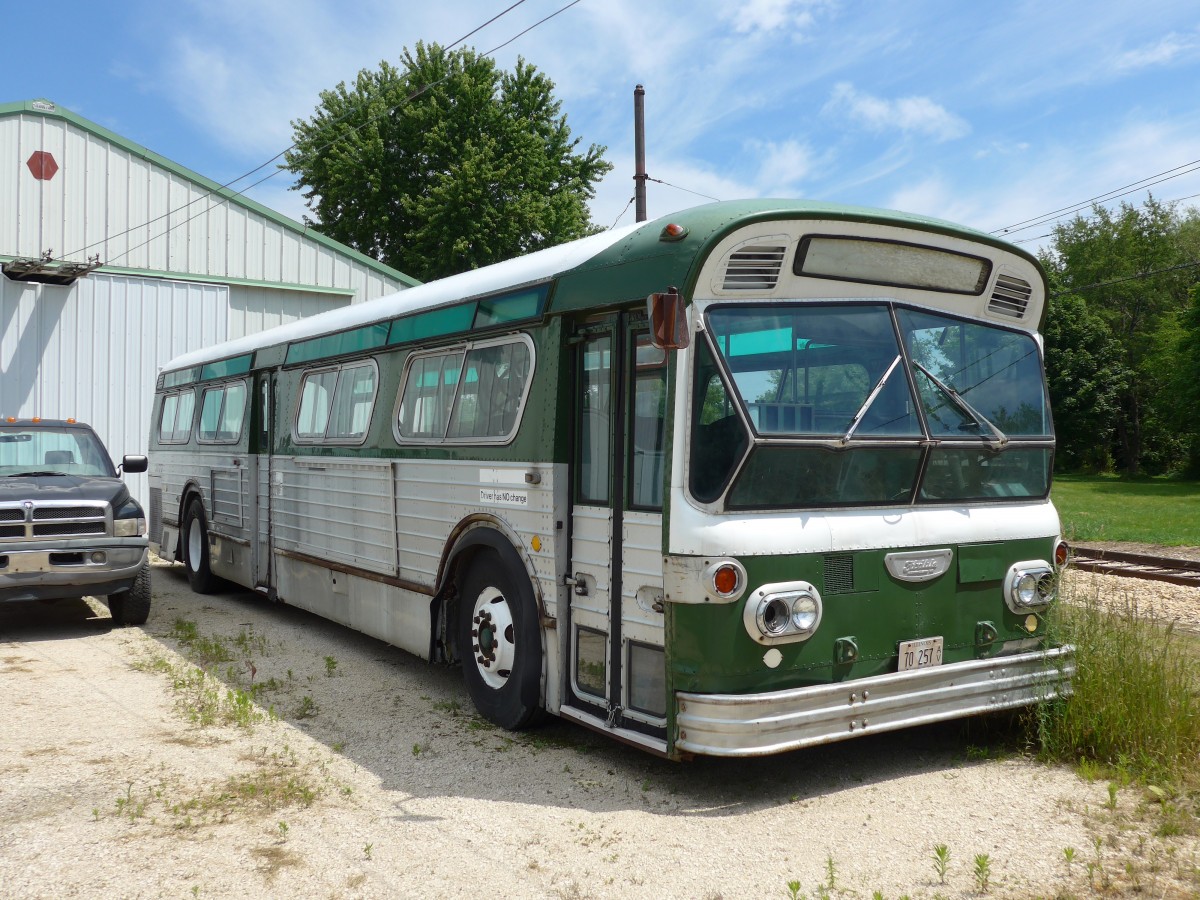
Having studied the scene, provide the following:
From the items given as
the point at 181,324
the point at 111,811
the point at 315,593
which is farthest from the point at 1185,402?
the point at 111,811

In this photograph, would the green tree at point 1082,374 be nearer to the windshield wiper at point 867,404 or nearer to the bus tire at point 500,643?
the bus tire at point 500,643

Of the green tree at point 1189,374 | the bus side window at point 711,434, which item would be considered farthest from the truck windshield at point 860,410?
the green tree at point 1189,374

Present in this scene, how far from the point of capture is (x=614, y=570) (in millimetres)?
5367

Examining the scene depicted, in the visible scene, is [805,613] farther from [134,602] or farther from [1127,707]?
[134,602]

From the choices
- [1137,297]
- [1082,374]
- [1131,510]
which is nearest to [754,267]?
[1131,510]

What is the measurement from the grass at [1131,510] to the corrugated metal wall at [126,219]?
1371 centimetres

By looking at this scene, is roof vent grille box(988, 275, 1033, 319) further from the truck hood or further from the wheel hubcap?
the truck hood

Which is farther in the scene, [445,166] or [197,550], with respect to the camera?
[445,166]

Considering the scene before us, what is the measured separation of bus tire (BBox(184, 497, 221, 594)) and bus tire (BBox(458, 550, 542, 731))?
20.6ft

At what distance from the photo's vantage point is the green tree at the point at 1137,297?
49844mm

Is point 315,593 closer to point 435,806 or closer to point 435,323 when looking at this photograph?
point 435,323

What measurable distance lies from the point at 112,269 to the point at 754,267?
1510 centimetres

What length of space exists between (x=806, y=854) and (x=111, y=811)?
10.3 feet

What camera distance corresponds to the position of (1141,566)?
44.8ft
